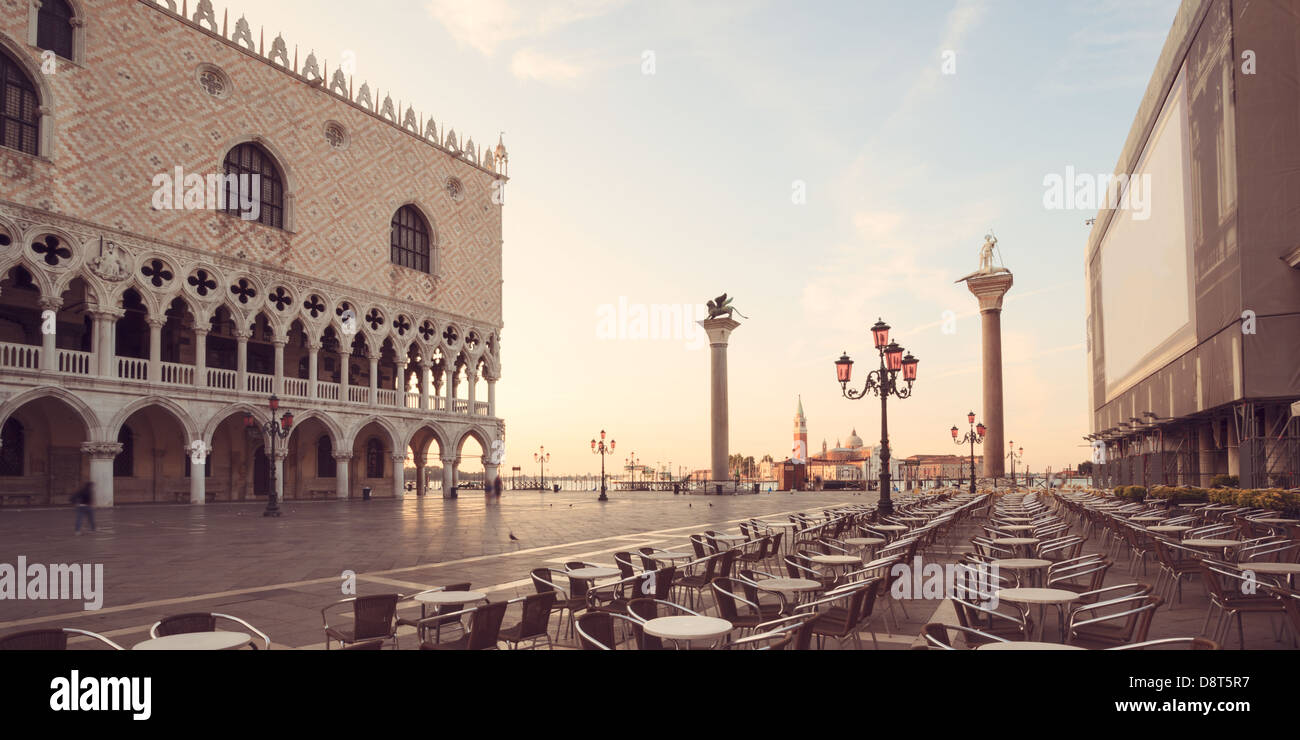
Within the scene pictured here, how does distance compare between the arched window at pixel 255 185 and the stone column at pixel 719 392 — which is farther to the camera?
the stone column at pixel 719 392

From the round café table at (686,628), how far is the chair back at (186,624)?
240 cm

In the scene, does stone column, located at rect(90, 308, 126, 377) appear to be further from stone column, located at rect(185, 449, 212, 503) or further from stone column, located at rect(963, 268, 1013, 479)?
stone column, located at rect(963, 268, 1013, 479)

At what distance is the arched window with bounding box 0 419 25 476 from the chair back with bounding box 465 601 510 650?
85.6 ft

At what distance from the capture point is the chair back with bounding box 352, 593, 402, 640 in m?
4.74

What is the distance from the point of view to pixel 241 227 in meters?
26.3

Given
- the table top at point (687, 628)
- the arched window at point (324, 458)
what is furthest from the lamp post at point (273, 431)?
the table top at point (687, 628)

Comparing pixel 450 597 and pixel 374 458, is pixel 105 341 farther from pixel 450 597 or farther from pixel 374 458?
pixel 450 597

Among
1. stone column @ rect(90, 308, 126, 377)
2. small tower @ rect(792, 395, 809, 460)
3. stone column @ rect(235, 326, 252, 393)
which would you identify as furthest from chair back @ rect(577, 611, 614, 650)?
small tower @ rect(792, 395, 809, 460)

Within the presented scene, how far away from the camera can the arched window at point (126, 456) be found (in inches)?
1005

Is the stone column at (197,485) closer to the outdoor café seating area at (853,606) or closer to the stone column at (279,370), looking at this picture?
the stone column at (279,370)

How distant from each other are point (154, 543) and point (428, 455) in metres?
23.3
